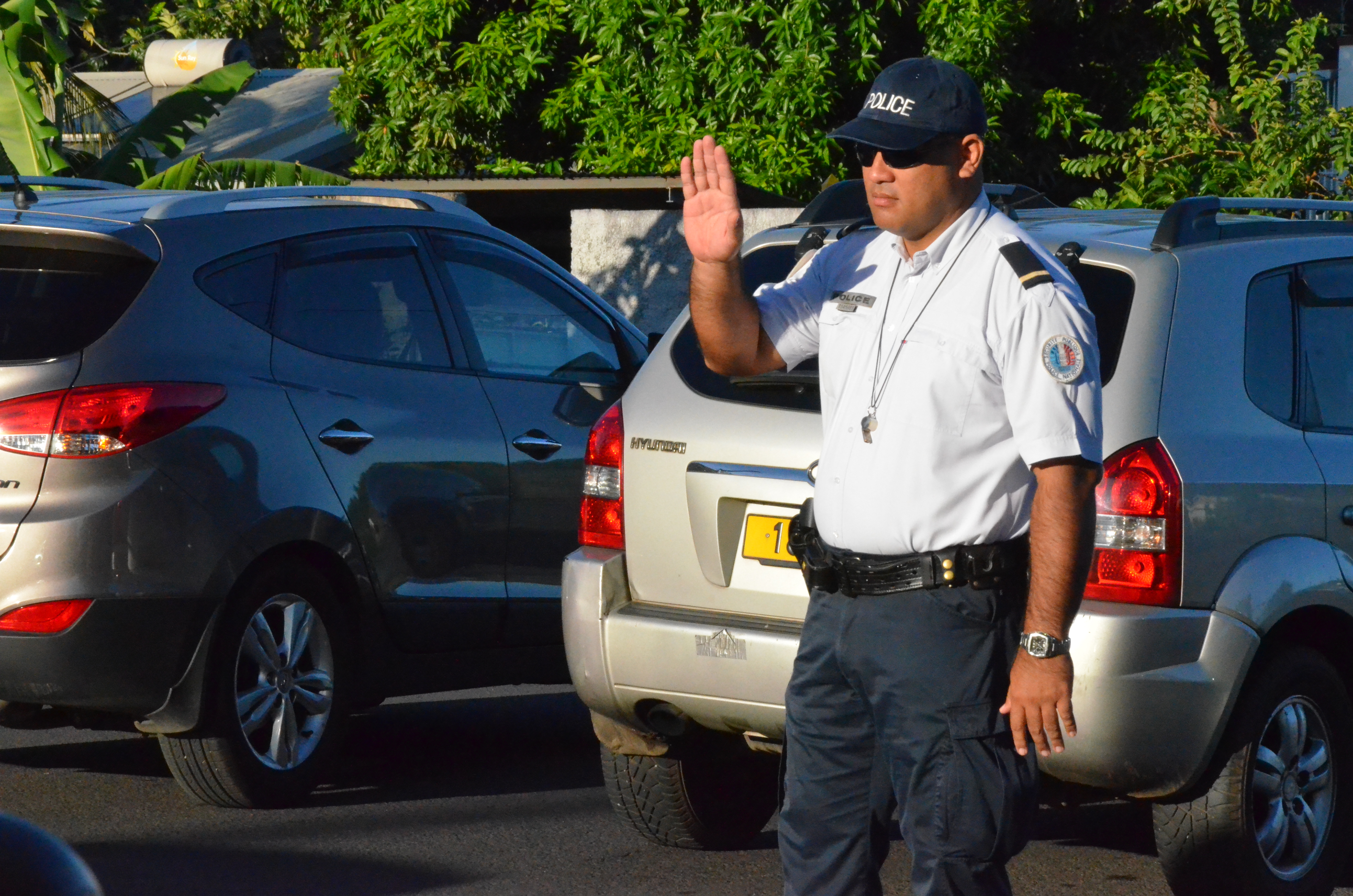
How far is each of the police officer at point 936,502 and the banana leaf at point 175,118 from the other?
A: 33.9 feet

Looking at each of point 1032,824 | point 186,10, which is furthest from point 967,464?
point 186,10

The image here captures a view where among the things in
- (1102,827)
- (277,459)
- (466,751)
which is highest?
(277,459)

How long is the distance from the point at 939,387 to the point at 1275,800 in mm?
1795

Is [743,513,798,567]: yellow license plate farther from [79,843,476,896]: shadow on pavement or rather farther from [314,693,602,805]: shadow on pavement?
[314,693,602,805]: shadow on pavement

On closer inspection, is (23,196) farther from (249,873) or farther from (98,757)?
(249,873)

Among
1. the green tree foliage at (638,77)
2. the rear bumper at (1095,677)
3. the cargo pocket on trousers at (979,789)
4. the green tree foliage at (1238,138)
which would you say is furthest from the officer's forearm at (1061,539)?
the green tree foliage at (638,77)

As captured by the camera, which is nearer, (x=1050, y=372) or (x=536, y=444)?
(x=1050, y=372)

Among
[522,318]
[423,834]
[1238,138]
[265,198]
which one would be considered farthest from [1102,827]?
[1238,138]

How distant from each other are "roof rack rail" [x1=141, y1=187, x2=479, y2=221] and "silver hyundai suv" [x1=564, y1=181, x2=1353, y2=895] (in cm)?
154

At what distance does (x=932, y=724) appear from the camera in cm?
327

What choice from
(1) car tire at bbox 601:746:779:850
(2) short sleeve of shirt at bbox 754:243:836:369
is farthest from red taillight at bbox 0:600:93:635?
(2) short sleeve of shirt at bbox 754:243:836:369

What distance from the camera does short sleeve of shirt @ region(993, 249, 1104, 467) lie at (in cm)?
316

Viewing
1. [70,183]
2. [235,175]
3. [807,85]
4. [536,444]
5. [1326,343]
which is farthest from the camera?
[807,85]

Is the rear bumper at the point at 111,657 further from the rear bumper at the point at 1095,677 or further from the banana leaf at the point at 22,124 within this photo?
the banana leaf at the point at 22,124
